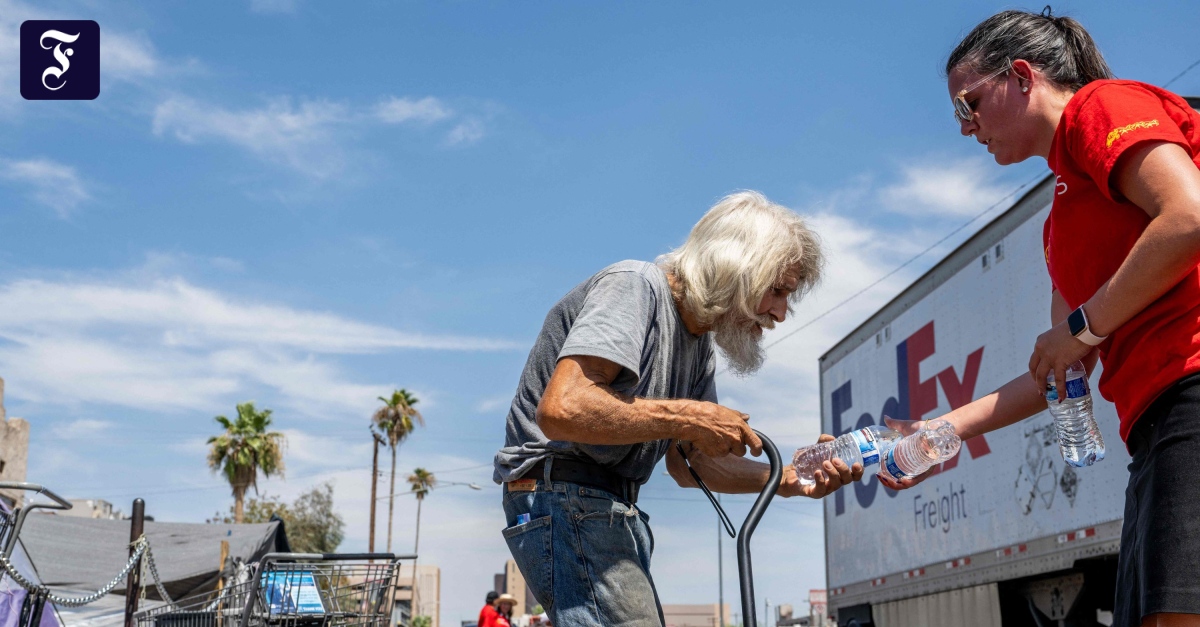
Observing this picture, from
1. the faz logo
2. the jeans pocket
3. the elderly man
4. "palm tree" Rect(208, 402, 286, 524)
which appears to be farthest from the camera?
"palm tree" Rect(208, 402, 286, 524)

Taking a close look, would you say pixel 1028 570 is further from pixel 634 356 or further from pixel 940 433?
pixel 634 356

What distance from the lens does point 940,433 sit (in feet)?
9.53

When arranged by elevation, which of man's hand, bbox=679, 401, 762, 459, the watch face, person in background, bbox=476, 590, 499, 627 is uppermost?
the watch face

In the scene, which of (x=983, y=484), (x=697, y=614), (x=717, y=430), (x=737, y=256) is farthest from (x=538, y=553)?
(x=697, y=614)

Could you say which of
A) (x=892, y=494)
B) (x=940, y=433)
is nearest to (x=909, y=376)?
(x=892, y=494)

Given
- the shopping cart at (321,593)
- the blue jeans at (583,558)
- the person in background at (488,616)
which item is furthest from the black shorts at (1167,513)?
the person in background at (488,616)

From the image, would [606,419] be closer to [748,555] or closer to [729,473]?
[748,555]

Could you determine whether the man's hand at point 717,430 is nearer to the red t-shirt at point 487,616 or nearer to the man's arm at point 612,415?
the man's arm at point 612,415

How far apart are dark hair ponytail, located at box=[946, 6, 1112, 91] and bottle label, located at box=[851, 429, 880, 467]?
44.4 inches

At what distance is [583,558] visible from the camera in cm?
272

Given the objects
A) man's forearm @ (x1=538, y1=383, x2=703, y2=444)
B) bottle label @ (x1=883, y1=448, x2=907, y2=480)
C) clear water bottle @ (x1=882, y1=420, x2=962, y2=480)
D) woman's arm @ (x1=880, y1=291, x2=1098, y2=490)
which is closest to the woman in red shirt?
woman's arm @ (x1=880, y1=291, x2=1098, y2=490)

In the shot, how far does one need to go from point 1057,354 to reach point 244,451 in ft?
125

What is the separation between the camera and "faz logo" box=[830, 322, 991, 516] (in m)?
8.79

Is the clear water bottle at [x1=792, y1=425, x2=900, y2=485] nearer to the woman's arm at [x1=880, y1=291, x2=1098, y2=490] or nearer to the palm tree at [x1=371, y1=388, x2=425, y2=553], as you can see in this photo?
the woman's arm at [x1=880, y1=291, x2=1098, y2=490]
